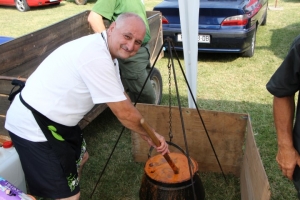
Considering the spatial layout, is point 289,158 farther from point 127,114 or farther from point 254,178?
point 127,114

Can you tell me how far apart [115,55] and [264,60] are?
4996mm

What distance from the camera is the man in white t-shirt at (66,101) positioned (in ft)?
5.92

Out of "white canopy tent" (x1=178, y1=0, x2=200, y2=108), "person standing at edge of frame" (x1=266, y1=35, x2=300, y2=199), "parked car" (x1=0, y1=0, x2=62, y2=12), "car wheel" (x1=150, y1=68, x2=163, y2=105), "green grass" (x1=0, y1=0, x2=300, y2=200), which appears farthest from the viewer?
"parked car" (x1=0, y1=0, x2=62, y2=12)

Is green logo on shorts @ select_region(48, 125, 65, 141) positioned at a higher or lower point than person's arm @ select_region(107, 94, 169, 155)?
lower

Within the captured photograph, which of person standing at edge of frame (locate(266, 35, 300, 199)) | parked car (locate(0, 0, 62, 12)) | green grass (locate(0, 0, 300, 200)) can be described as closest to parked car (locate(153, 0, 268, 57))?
green grass (locate(0, 0, 300, 200))

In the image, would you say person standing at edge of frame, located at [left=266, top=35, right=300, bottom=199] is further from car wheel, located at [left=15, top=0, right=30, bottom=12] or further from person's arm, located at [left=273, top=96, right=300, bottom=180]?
car wheel, located at [left=15, top=0, right=30, bottom=12]

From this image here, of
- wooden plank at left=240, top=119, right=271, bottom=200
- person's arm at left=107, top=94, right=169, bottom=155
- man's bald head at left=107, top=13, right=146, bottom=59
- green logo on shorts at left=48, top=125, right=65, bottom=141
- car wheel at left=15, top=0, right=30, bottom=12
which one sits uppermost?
man's bald head at left=107, top=13, right=146, bottom=59

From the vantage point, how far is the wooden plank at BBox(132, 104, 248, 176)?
3.05 meters

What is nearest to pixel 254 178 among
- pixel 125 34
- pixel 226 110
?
pixel 125 34

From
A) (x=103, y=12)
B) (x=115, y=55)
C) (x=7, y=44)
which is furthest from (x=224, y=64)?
(x=115, y=55)

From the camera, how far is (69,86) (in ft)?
6.15

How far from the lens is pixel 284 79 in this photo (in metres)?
1.58

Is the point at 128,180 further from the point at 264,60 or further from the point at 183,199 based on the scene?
the point at 264,60

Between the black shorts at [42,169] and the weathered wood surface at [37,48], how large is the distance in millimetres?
711
